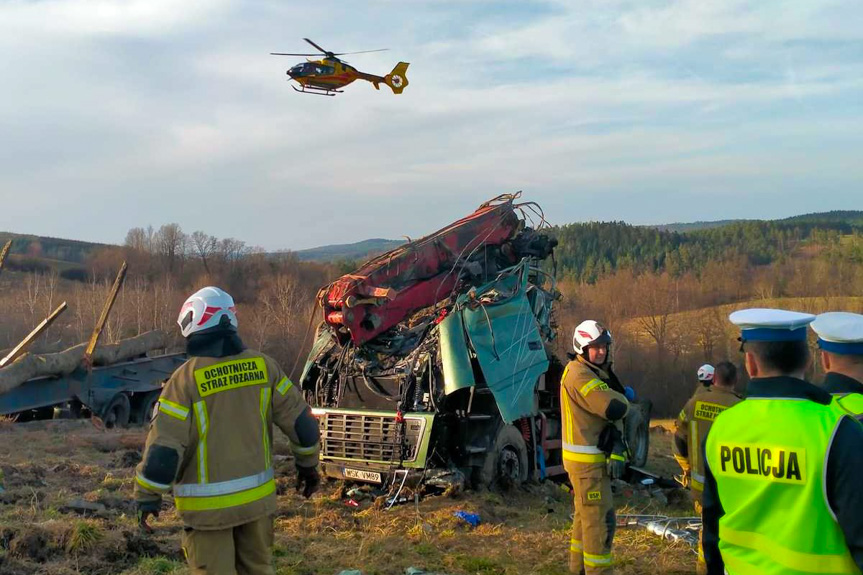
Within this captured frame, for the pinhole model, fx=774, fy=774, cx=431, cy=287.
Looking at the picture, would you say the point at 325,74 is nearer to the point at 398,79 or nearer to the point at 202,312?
the point at 398,79

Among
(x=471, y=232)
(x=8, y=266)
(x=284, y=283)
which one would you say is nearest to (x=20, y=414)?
(x=471, y=232)

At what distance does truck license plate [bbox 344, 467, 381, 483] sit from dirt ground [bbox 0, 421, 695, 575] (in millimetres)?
288

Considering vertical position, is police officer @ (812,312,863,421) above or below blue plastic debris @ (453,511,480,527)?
above

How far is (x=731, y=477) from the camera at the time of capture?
7.79ft

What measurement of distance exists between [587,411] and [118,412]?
1212 centimetres

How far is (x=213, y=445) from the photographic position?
3.92m

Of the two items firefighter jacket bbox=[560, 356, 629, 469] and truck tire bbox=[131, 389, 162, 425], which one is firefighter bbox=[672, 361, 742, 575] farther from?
truck tire bbox=[131, 389, 162, 425]

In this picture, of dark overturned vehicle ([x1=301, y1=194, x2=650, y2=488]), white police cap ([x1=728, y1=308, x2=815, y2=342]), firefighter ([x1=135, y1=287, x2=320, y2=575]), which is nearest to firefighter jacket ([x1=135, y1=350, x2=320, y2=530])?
firefighter ([x1=135, y1=287, x2=320, y2=575])

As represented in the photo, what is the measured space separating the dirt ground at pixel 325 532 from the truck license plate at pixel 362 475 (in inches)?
11.3

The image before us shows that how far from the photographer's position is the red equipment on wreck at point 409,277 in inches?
391

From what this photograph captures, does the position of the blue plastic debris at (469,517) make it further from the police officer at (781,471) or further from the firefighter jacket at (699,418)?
the police officer at (781,471)

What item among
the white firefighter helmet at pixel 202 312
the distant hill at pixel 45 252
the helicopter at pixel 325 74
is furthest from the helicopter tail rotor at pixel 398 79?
the distant hill at pixel 45 252

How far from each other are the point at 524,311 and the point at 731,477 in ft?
24.9

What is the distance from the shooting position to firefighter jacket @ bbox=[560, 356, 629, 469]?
5164mm
